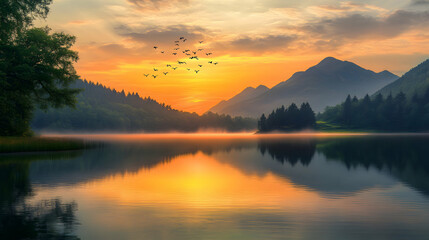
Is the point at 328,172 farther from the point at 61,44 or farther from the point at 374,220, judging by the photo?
the point at 61,44

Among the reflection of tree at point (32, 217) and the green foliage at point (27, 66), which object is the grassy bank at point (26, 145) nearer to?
the green foliage at point (27, 66)

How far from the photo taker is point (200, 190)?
99.5 feet

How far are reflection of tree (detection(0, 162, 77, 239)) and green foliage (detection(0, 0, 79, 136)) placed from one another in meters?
43.2

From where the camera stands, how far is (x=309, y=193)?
2873cm

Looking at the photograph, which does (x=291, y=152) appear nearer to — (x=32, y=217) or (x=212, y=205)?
(x=212, y=205)

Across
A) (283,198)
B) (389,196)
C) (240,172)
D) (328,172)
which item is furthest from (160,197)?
(328,172)

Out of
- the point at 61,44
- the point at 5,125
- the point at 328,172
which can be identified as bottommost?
the point at 328,172

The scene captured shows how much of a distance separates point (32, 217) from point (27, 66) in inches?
2075

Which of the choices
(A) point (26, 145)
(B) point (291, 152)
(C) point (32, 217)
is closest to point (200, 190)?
(C) point (32, 217)

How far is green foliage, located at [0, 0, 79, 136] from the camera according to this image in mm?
65938

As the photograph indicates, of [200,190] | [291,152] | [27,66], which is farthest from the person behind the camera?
[291,152]

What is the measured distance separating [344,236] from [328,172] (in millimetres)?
26381

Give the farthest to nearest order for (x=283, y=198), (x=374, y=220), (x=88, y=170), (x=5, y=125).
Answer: (x=5, y=125) < (x=88, y=170) < (x=283, y=198) < (x=374, y=220)

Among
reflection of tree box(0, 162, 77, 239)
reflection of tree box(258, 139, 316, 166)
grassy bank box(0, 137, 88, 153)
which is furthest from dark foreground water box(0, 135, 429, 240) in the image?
grassy bank box(0, 137, 88, 153)
